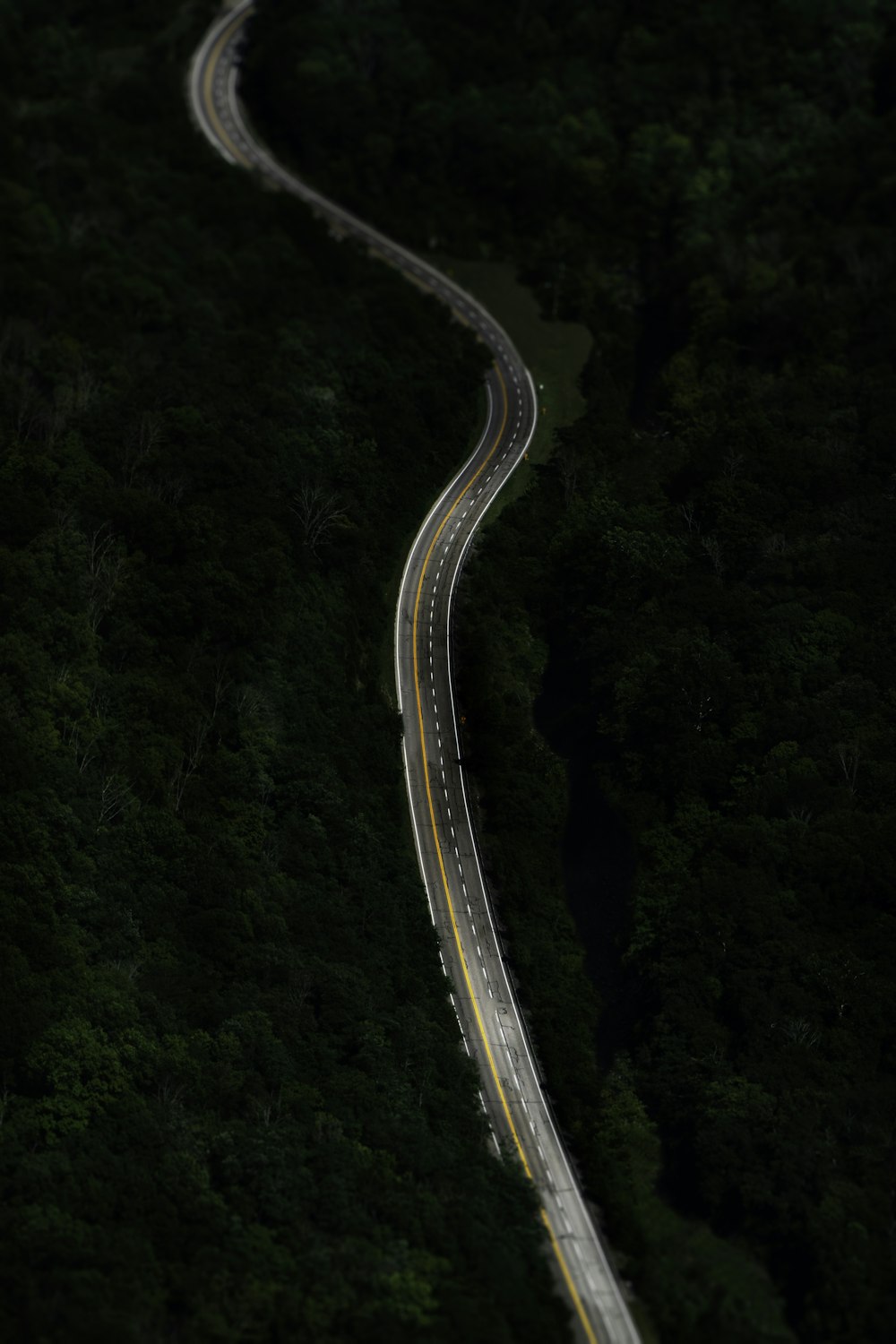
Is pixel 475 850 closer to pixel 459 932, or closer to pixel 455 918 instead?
pixel 455 918

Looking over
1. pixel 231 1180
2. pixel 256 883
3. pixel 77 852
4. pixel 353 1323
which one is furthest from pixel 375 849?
pixel 353 1323

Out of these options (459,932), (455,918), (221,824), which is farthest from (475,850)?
(221,824)

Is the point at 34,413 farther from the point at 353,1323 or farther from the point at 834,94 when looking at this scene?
the point at 834,94

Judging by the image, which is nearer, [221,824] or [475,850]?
[221,824]

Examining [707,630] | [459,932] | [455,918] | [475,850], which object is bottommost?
[459,932]

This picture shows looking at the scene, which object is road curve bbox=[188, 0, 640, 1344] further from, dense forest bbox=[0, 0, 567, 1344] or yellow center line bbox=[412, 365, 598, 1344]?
dense forest bbox=[0, 0, 567, 1344]

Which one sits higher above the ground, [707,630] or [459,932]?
[707,630]
